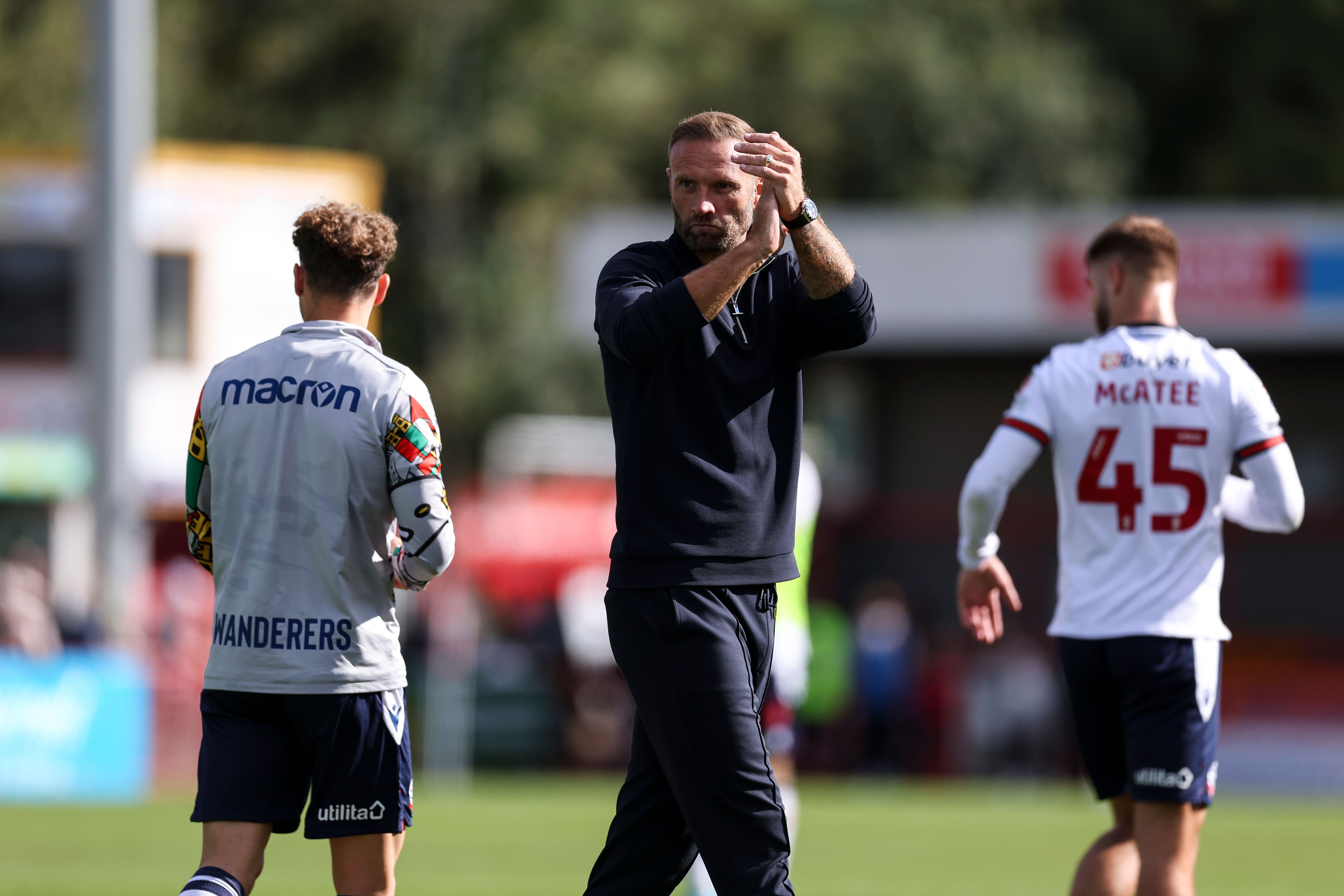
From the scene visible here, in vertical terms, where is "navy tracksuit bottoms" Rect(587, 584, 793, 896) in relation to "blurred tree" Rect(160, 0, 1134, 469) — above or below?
below

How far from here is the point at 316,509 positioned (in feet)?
16.0

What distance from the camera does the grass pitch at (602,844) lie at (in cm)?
1048

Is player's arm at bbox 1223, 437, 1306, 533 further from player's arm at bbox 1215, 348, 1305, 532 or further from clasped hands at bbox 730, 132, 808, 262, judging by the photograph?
clasped hands at bbox 730, 132, 808, 262

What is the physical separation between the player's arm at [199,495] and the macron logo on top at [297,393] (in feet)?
0.48

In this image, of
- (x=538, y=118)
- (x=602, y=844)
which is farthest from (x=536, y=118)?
(x=602, y=844)

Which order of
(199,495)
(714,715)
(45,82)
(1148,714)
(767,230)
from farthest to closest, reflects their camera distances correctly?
(45,82) < (1148,714) < (199,495) < (714,715) < (767,230)

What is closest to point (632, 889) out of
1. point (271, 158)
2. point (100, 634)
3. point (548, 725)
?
point (100, 634)

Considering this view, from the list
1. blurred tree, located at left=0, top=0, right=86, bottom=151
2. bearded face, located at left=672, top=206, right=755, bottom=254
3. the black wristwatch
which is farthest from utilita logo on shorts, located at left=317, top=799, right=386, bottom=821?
blurred tree, located at left=0, top=0, right=86, bottom=151

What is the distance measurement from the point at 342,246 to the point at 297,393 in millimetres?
410

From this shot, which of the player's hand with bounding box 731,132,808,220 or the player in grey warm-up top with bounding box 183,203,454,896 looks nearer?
the player's hand with bounding box 731,132,808,220

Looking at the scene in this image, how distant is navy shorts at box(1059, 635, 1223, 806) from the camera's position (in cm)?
582

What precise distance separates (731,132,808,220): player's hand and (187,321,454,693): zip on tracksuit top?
1.03 m

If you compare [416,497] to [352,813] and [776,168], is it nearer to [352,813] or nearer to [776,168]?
[352,813]

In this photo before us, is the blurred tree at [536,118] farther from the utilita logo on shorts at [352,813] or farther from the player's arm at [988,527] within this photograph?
the utilita logo on shorts at [352,813]
